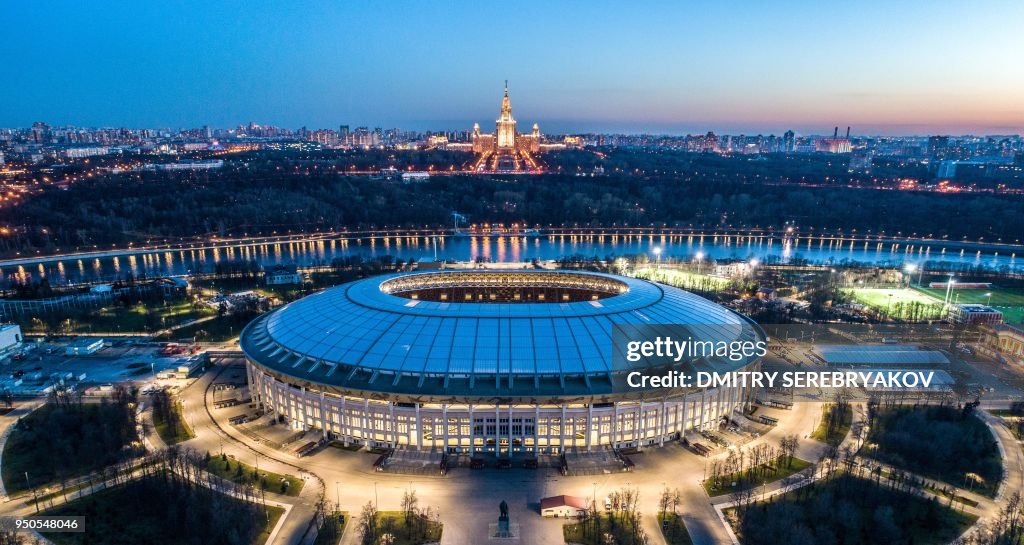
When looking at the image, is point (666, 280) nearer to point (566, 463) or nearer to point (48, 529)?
point (566, 463)

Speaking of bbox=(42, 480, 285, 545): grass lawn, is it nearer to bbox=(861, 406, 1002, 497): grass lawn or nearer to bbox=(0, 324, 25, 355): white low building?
bbox=(0, 324, 25, 355): white low building

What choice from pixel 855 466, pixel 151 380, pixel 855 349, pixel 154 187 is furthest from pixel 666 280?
pixel 154 187

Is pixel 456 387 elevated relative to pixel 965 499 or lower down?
elevated

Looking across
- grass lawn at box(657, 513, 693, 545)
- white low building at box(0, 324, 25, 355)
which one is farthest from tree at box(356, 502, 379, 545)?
white low building at box(0, 324, 25, 355)

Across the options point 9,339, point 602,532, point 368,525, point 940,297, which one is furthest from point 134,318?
point 940,297

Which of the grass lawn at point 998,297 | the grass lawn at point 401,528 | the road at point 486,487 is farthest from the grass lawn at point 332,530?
the grass lawn at point 998,297

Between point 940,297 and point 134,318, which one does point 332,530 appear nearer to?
point 134,318
